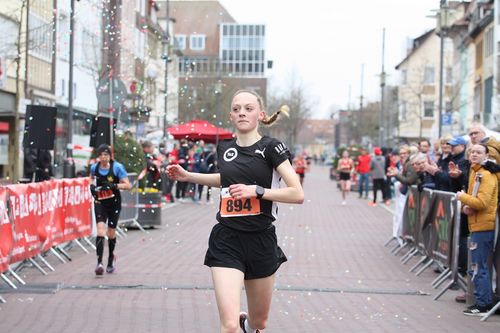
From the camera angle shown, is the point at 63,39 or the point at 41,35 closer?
the point at 41,35

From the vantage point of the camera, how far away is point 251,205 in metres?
6.55

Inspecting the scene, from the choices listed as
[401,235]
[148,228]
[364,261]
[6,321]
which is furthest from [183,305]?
[148,228]

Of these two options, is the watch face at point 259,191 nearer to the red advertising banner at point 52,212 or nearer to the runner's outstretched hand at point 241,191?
the runner's outstretched hand at point 241,191

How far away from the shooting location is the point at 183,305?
1052 centimetres

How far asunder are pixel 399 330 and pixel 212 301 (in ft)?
7.65

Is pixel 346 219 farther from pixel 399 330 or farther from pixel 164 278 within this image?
pixel 399 330

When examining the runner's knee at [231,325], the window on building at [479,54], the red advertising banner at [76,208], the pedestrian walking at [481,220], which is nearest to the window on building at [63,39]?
the red advertising banner at [76,208]

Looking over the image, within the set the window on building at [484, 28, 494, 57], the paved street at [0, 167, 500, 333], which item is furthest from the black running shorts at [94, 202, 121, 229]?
the window on building at [484, 28, 494, 57]

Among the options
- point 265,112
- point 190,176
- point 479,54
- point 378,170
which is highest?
point 479,54

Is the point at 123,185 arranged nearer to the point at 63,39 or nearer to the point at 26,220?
the point at 26,220

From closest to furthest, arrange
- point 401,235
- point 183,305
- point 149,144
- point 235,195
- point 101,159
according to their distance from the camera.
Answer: point 235,195 → point 183,305 → point 101,159 → point 401,235 → point 149,144

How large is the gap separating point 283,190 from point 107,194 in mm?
7015

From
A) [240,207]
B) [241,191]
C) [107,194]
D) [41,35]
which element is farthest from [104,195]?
[41,35]

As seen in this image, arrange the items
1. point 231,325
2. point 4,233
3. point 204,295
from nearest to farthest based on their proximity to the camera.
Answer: point 231,325 < point 204,295 < point 4,233
